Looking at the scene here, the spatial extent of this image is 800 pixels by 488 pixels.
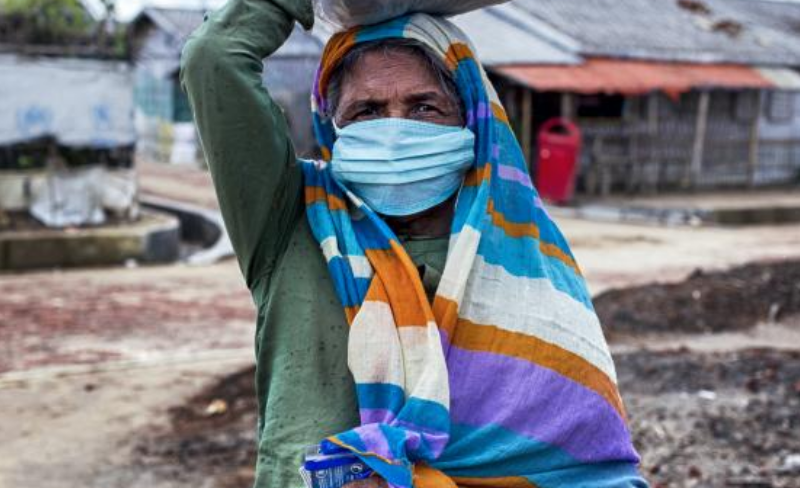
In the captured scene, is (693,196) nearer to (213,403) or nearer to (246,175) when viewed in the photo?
(213,403)

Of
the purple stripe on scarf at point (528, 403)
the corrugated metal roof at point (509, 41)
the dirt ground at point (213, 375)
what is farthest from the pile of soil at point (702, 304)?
the corrugated metal roof at point (509, 41)

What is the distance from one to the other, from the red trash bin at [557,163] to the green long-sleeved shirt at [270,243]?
1576 centimetres

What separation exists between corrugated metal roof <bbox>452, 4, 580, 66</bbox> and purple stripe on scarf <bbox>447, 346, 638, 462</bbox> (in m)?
16.0

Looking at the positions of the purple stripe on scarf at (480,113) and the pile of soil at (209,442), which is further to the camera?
the pile of soil at (209,442)

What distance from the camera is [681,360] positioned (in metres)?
6.31

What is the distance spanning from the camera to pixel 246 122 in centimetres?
166

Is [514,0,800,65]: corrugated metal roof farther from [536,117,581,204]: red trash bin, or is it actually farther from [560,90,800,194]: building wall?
[536,117,581,204]: red trash bin

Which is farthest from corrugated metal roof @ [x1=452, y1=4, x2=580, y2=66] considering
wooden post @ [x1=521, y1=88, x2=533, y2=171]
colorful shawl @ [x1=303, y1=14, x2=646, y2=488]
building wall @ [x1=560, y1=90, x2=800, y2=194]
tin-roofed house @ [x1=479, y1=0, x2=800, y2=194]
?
colorful shawl @ [x1=303, y1=14, x2=646, y2=488]

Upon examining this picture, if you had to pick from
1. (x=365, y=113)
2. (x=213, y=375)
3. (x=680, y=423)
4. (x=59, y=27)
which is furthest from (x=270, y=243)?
(x=59, y=27)

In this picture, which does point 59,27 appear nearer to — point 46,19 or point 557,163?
point 46,19

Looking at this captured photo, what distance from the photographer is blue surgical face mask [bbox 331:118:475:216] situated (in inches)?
69.7

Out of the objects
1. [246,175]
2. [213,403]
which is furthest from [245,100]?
[213,403]

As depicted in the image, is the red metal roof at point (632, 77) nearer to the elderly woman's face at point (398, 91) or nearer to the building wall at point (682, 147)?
the building wall at point (682, 147)

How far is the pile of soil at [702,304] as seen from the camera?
7.75 metres
